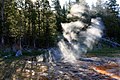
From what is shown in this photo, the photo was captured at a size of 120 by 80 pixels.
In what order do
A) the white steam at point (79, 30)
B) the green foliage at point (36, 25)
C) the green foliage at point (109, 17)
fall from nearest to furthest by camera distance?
the white steam at point (79, 30)
the green foliage at point (36, 25)
the green foliage at point (109, 17)

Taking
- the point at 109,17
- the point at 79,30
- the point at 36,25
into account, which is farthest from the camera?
the point at 109,17

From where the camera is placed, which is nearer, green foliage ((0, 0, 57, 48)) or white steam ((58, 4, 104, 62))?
white steam ((58, 4, 104, 62))

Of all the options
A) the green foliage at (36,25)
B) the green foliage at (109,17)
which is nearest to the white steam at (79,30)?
the green foliage at (36,25)

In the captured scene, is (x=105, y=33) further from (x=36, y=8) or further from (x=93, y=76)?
(x=93, y=76)

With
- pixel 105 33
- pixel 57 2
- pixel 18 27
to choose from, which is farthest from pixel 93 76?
pixel 57 2

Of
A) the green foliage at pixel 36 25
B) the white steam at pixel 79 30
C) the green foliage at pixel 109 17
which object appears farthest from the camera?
the green foliage at pixel 109 17

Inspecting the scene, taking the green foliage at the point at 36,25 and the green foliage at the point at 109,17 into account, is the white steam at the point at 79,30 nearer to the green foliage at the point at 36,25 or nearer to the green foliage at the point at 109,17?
the green foliage at the point at 36,25

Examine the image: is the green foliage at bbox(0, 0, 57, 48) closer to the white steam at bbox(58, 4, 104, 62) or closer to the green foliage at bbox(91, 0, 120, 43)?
the white steam at bbox(58, 4, 104, 62)

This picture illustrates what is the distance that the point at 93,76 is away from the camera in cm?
2808

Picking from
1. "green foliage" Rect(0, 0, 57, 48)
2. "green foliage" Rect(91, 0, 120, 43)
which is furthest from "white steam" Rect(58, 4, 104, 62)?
"green foliage" Rect(91, 0, 120, 43)

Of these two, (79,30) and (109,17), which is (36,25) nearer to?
(79,30)

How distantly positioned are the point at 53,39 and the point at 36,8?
963 centimetres

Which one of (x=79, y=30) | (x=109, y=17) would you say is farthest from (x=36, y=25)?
(x=109, y=17)

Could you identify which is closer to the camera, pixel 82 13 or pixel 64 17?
pixel 82 13
